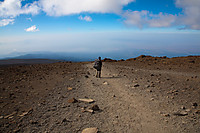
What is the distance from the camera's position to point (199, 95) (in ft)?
28.5

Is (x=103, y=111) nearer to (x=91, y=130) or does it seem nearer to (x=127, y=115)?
(x=127, y=115)

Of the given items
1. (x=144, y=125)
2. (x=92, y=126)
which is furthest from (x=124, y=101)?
(x=92, y=126)

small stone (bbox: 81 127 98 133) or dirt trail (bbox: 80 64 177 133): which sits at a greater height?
dirt trail (bbox: 80 64 177 133)

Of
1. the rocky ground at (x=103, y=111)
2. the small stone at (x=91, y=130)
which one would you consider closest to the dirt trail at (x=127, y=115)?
the rocky ground at (x=103, y=111)

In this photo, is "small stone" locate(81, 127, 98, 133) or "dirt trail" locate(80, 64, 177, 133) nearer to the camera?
"small stone" locate(81, 127, 98, 133)

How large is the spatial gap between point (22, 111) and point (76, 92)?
3.82m

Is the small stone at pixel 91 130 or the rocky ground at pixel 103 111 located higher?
the rocky ground at pixel 103 111

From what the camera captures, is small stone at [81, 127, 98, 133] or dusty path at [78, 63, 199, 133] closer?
small stone at [81, 127, 98, 133]

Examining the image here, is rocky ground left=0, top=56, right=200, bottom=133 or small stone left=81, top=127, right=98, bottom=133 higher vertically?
rocky ground left=0, top=56, right=200, bottom=133

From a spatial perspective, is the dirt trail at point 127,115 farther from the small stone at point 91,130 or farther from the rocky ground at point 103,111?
the small stone at point 91,130

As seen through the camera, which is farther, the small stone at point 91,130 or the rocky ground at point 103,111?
the rocky ground at point 103,111

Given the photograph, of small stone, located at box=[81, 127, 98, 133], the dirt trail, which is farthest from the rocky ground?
small stone, located at box=[81, 127, 98, 133]

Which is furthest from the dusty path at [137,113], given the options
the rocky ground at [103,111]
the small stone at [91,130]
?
the small stone at [91,130]

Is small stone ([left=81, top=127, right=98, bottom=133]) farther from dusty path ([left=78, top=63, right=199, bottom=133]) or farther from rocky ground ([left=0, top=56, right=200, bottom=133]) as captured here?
dusty path ([left=78, top=63, right=199, bottom=133])
